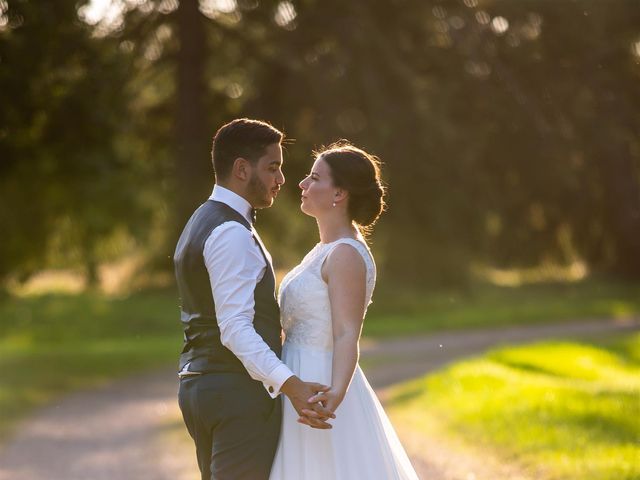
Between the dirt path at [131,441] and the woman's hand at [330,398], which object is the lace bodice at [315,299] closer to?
the woman's hand at [330,398]

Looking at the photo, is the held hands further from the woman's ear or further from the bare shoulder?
the woman's ear

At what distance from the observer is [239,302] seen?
13.6 ft

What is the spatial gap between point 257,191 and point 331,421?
963 mm

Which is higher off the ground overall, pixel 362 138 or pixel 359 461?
pixel 362 138

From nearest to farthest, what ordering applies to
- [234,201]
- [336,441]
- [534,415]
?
[234,201] → [336,441] → [534,415]

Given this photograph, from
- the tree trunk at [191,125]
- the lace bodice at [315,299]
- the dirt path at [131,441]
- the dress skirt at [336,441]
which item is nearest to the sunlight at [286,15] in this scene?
the tree trunk at [191,125]

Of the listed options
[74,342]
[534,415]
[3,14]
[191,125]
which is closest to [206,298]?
[534,415]

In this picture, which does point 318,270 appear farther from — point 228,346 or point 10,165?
point 10,165

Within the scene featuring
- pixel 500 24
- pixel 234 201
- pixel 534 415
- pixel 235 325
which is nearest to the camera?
pixel 235 325

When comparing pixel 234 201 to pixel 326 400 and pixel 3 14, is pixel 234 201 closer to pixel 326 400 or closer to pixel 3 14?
pixel 326 400

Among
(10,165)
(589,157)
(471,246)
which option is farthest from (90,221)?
(589,157)

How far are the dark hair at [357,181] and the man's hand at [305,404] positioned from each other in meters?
0.77

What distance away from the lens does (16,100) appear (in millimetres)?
18781

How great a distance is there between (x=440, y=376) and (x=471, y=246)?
437 inches
